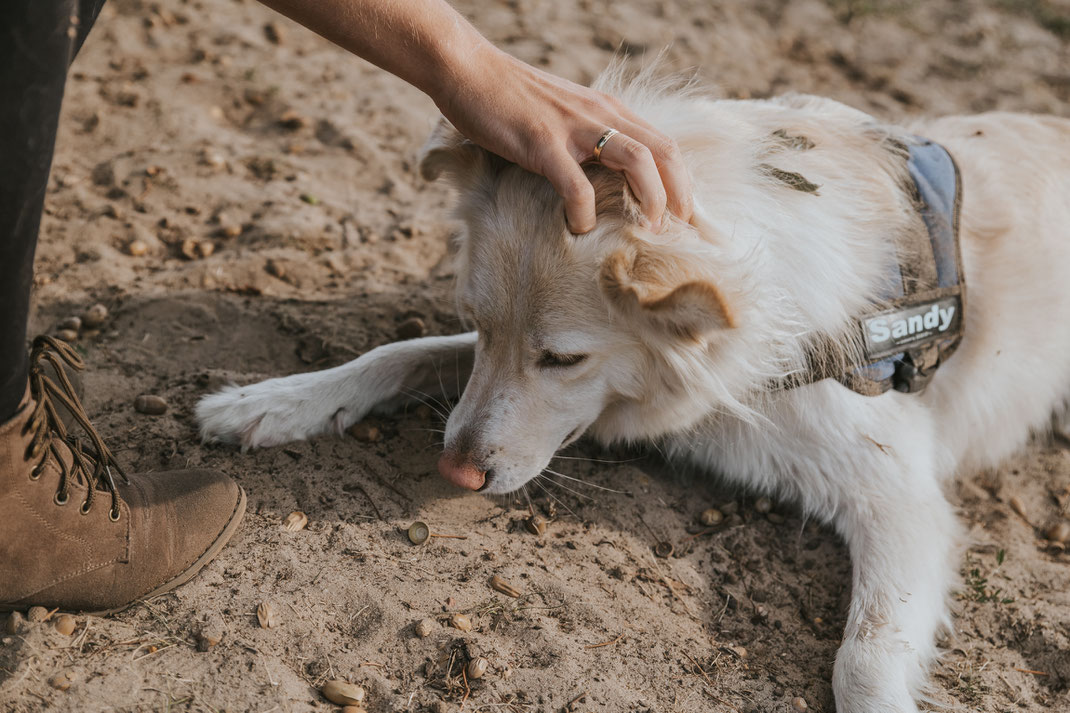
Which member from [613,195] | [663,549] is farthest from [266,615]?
[613,195]

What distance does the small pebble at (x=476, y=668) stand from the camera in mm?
2180

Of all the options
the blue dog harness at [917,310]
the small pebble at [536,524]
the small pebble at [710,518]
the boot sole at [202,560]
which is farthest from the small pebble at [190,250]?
the blue dog harness at [917,310]

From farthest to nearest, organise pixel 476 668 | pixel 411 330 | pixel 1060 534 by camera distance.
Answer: pixel 411 330, pixel 1060 534, pixel 476 668

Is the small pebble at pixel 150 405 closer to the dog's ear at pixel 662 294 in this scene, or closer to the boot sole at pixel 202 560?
the boot sole at pixel 202 560

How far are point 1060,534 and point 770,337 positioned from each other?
5.26ft

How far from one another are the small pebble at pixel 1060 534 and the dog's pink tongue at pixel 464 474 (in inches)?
85.8

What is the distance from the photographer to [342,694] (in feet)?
6.73

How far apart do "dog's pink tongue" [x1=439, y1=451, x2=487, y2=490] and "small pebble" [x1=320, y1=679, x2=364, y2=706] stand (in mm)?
676

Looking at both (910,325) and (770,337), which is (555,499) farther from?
(910,325)

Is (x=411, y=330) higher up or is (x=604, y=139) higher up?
(x=604, y=139)

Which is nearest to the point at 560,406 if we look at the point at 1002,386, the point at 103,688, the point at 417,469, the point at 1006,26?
the point at 417,469

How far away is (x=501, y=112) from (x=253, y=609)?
Answer: 4.81 ft

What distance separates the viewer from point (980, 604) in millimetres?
2820

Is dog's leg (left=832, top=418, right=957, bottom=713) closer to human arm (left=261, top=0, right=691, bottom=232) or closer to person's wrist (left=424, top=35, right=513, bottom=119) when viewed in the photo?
human arm (left=261, top=0, right=691, bottom=232)
